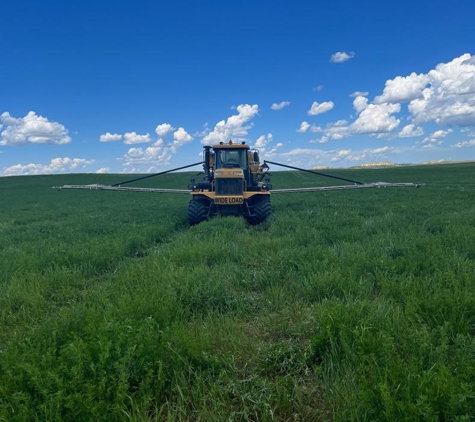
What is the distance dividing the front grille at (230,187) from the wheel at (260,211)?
706 millimetres

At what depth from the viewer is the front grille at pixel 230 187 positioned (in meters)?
10.8

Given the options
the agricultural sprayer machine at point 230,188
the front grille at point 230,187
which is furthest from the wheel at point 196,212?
the front grille at point 230,187

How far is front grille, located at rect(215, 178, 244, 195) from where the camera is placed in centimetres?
1083

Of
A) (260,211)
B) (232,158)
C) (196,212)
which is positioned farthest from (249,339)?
(232,158)

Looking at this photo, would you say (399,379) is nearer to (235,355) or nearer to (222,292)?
(235,355)

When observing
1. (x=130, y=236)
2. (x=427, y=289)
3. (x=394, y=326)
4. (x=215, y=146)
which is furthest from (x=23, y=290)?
(x=215, y=146)

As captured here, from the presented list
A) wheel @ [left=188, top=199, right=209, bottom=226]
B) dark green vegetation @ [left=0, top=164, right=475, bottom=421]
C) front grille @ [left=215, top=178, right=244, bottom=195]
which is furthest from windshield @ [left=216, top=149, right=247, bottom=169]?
dark green vegetation @ [left=0, top=164, right=475, bottom=421]

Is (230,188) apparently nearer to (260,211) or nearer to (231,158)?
(260,211)

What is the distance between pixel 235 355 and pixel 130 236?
5665 millimetres

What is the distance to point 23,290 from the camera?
443 cm

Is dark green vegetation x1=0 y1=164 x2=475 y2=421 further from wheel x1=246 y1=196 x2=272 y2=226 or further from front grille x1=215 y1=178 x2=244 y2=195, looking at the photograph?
front grille x1=215 y1=178 x2=244 y2=195

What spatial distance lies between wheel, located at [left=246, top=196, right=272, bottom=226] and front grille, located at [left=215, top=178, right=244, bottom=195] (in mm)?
706

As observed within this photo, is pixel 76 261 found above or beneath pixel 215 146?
beneath

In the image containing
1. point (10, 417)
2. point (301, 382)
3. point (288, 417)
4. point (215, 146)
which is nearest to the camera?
point (10, 417)
